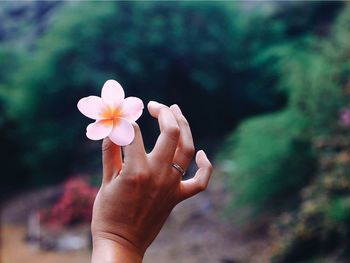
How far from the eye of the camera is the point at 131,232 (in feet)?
1.87

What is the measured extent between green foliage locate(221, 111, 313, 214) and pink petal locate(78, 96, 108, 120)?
9.36 feet

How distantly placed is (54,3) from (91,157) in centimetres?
132

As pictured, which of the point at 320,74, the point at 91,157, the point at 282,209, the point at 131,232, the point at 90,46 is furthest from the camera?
the point at 91,157

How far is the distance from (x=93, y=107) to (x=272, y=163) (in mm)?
2917

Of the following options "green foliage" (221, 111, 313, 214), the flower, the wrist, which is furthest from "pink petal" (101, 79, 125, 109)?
"green foliage" (221, 111, 313, 214)

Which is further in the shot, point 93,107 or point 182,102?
point 182,102

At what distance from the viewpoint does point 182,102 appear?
480cm

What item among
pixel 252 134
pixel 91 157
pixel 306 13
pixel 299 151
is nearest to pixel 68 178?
pixel 91 157

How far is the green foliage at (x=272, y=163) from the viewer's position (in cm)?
339

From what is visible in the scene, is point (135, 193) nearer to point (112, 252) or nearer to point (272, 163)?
point (112, 252)

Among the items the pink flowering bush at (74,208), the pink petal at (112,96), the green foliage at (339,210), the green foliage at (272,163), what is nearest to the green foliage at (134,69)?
the pink flowering bush at (74,208)

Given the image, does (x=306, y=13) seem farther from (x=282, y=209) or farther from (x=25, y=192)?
(x=25, y=192)

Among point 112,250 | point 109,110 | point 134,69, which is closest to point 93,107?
point 109,110

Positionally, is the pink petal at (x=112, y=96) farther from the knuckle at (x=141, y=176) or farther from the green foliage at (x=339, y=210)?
the green foliage at (x=339, y=210)
